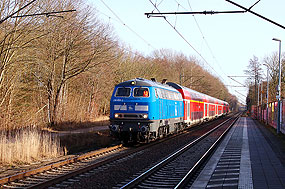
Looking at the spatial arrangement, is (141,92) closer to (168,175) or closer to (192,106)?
(168,175)

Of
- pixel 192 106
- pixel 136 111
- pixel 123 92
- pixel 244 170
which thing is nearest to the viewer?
pixel 244 170

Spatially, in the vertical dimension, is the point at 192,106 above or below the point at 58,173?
above

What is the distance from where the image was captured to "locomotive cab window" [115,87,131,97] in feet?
52.5

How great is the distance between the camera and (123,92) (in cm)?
1614

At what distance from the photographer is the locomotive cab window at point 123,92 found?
16.0m

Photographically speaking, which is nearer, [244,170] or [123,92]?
[244,170]

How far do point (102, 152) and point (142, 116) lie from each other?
277cm

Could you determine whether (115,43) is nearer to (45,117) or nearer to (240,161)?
(45,117)

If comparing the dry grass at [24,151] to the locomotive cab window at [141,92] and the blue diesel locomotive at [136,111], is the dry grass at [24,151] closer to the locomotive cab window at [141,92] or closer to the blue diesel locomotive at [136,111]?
the blue diesel locomotive at [136,111]

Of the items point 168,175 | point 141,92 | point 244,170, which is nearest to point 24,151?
point 168,175

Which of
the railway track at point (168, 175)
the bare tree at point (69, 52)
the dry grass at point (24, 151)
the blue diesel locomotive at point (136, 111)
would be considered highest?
the bare tree at point (69, 52)

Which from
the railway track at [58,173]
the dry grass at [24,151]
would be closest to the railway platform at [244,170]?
the railway track at [58,173]

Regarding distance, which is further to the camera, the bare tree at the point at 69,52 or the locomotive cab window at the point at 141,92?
the bare tree at the point at 69,52

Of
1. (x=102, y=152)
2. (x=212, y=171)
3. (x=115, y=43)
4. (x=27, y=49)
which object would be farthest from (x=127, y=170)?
(x=115, y=43)
